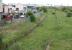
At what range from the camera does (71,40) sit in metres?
18.1

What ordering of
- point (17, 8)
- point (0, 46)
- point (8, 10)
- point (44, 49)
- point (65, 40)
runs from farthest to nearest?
point (17, 8) → point (8, 10) → point (65, 40) → point (44, 49) → point (0, 46)

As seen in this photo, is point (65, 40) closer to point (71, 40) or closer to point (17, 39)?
point (71, 40)

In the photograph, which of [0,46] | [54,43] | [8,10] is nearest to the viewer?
[0,46]

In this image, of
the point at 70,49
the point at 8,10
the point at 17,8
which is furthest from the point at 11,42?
the point at 17,8

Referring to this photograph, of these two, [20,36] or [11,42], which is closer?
[11,42]

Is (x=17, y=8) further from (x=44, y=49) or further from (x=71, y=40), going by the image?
(x=44, y=49)

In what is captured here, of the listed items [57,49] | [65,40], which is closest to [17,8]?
[65,40]

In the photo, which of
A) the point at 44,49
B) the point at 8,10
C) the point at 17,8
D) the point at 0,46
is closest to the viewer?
the point at 0,46

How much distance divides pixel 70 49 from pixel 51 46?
1607mm

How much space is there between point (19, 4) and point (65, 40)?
1418 inches

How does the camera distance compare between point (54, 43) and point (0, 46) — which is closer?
point (0, 46)

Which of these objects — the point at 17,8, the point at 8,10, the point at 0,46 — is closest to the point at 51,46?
the point at 0,46

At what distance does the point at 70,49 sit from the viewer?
1455 cm

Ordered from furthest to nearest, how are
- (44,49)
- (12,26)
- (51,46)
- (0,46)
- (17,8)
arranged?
1. (17,8)
2. (12,26)
3. (51,46)
4. (44,49)
5. (0,46)
